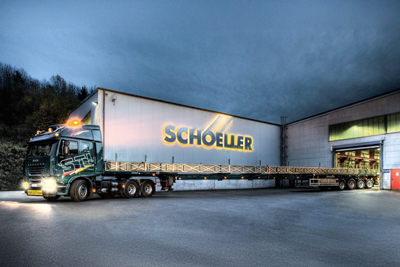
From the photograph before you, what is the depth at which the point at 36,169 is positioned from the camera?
1375 cm

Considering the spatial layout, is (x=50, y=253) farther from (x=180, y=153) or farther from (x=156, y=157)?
(x=180, y=153)

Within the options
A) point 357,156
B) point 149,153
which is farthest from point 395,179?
point 149,153

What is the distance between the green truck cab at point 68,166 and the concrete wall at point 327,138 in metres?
25.3

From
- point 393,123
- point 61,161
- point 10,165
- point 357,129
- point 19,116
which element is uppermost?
point 19,116

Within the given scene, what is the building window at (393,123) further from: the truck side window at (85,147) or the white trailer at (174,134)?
the truck side window at (85,147)

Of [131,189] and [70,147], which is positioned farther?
[131,189]

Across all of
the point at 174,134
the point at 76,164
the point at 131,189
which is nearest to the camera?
the point at 76,164

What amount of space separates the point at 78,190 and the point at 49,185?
4.47ft

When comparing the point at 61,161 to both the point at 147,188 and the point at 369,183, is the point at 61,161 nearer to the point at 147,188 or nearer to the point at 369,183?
the point at 147,188

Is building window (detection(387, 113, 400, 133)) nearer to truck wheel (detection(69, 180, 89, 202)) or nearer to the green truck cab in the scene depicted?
the green truck cab

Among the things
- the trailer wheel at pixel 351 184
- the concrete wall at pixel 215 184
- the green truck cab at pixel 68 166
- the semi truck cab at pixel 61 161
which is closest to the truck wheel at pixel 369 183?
the trailer wheel at pixel 351 184

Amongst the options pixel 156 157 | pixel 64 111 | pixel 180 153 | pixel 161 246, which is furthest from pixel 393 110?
pixel 64 111

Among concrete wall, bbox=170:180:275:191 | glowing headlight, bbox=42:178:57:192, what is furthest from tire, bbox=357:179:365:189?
glowing headlight, bbox=42:178:57:192

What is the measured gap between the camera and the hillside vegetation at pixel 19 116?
97.2 feet
